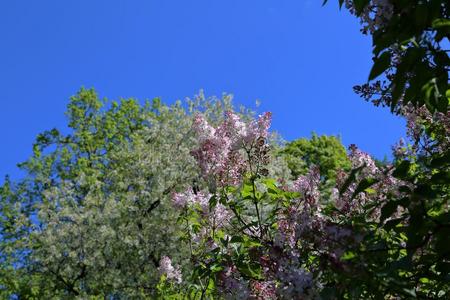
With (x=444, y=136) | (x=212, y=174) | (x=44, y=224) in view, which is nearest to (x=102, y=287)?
(x=44, y=224)

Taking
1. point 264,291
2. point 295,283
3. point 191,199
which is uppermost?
point 191,199

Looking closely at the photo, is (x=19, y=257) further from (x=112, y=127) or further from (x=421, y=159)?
(x=421, y=159)

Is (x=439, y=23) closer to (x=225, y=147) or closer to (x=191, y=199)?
(x=225, y=147)

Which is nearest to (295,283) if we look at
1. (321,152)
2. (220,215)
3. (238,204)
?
(238,204)

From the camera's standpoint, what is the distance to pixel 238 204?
5062 mm

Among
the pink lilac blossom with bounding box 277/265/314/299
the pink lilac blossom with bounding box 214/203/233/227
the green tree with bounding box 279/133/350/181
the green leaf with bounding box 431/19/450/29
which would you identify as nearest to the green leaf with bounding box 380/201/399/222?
the pink lilac blossom with bounding box 277/265/314/299

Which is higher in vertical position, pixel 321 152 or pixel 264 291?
pixel 321 152

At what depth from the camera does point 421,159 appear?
2.45 meters

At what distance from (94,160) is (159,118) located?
4.00 metres

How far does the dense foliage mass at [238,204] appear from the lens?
2191 millimetres

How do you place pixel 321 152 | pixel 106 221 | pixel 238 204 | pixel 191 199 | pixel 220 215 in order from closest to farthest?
pixel 238 204
pixel 220 215
pixel 191 199
pixel 106 221
pixel 321 152

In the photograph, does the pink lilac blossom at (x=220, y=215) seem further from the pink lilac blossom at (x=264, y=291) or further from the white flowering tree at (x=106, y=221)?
the white flowering tree at (x=106, y=221)

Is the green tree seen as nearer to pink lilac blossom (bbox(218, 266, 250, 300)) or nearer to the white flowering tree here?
the white flowering tree

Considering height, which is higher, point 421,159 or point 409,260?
point 421,159
